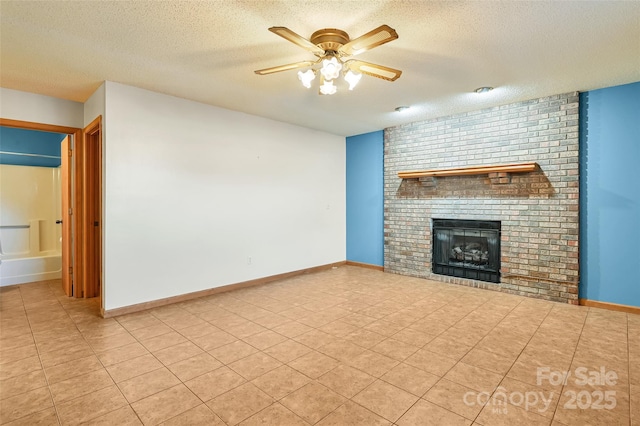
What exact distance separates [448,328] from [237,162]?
3.43m

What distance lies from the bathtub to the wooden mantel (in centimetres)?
584

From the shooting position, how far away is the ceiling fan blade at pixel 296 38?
1985 mm

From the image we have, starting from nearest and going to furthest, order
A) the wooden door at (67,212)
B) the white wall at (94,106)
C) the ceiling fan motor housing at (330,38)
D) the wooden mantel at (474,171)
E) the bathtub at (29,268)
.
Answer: the ceiling fan motor housing at (330,38), the white wall at (94,106), the wooden mantel at (474,171), the wooden door at (67,212), the bathtub at (29,268)

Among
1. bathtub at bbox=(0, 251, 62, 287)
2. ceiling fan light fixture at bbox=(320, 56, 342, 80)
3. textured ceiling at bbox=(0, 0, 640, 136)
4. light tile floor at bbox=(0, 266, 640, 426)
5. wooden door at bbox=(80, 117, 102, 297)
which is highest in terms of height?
textured ceiling at bbox=(0, 0, 640, 136)

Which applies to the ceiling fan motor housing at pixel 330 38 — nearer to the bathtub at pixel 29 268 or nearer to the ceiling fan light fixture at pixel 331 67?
the ceiling fan light fixture at pixel 331 67

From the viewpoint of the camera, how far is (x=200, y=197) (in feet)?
14.0

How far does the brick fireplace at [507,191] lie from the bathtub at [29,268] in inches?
223

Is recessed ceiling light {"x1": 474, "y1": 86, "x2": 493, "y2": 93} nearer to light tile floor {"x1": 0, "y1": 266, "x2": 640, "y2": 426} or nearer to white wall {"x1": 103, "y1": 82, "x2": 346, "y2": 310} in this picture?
light tile floor {"x1": 0, "y1": 266, "x2": 640, "y2": 426}

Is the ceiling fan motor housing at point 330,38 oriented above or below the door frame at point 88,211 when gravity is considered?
above

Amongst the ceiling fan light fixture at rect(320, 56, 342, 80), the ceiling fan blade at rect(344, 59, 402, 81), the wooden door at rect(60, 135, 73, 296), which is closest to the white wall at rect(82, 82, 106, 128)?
the wooden door at rect(60, 135, 73, 296)

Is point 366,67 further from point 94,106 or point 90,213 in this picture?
point 90,213

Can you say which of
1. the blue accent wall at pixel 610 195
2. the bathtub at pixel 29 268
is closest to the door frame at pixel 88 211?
the bathtub at pixel 29 268

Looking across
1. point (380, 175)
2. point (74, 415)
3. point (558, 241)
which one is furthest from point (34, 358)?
point (558, 241)

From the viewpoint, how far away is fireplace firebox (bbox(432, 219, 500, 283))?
4.59m
